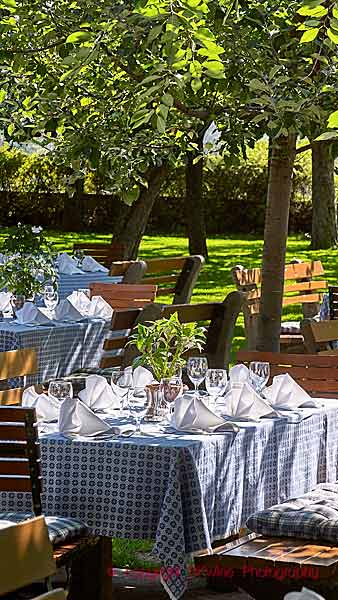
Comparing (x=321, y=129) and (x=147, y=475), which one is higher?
(x=321, y=129)

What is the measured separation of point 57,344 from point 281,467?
350cm

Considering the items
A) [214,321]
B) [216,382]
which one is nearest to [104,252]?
[214,321]

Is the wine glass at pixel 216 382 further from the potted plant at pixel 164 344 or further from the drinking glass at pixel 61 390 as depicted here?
the drinking glass at pixel 61 390

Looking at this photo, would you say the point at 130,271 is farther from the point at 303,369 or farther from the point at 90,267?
the point at 303,369

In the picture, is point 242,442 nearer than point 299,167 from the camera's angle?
Yes

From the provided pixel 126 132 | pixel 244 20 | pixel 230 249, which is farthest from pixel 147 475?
pixel 230 249

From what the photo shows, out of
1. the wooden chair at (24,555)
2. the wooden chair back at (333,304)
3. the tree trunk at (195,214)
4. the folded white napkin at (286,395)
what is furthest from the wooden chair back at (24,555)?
the tree trunk at (195,214)

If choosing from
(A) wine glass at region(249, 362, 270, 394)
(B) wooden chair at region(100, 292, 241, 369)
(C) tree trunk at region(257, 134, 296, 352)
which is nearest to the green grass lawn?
(C) tree trunk at region(257, 134, 296, 352)

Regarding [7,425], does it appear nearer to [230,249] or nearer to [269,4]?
[269,4]

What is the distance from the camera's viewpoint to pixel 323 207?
25.3 m

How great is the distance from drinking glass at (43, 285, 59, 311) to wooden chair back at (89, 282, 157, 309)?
45.2 inches

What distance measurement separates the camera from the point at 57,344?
927 cm

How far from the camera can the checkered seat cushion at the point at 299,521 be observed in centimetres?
528

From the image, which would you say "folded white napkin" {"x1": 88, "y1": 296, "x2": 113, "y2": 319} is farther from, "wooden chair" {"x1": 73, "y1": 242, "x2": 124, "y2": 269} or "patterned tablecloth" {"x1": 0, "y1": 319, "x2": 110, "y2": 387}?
"wooden chair" {"x1": 73, "y1": 242, "x2": 124, "y2": 269}
